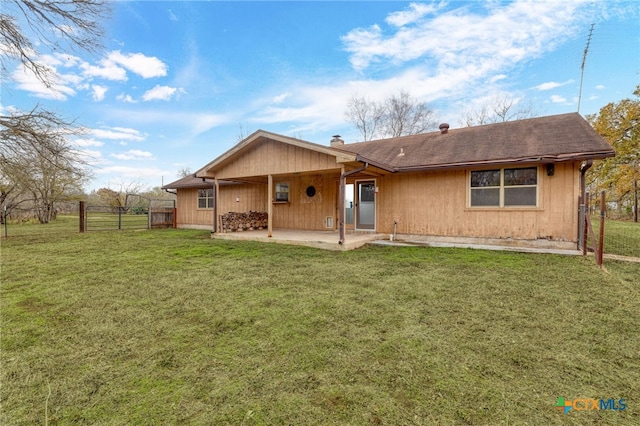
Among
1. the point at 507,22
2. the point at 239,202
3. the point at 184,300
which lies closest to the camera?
the point at 184,300

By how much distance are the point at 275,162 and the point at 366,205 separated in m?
3.58

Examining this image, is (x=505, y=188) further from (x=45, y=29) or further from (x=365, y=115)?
(x=365, y=115)

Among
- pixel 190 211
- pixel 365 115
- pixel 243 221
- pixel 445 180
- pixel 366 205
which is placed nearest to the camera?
pixel 445 180

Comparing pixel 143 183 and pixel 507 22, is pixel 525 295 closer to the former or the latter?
pixel 507 22

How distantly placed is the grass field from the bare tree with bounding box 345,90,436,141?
19.3m

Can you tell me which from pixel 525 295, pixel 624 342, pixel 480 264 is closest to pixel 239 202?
pixel 480 264

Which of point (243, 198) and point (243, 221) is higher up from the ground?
point (243, 198)

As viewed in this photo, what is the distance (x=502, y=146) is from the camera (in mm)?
7988

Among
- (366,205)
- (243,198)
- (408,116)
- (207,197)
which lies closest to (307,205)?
(366,205)

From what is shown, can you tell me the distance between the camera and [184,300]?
3.79 m

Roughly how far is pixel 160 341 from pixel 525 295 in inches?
183

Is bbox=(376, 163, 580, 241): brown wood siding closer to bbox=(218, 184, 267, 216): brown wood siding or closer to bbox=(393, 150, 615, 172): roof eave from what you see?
bbox=(393, 150, 615, 172): roof eave

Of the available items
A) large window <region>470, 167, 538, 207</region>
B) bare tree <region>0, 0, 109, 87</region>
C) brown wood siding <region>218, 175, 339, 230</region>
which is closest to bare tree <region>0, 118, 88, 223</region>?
bare tree <region>0, 0, 109, 87</region>

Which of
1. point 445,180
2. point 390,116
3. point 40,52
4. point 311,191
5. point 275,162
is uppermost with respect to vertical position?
point 390,116
